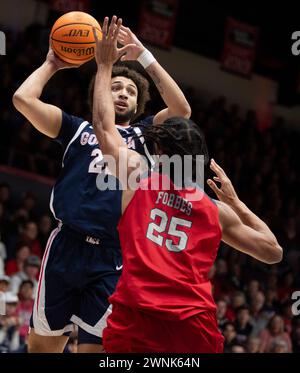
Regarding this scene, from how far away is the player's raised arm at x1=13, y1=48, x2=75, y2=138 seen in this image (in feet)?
14.8

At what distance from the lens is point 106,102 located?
12.4 ft

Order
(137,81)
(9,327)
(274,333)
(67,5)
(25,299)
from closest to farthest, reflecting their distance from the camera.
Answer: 1. (137,81)
2. (9,327)
3. (25,299)
4. (274,333)
5. (67,5)

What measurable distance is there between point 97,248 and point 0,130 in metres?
6.98

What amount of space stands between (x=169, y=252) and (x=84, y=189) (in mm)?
1094

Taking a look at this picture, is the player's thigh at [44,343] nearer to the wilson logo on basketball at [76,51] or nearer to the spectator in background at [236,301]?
the wilson logo on basketball at [76,51]

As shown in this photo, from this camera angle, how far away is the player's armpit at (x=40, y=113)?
4.49m

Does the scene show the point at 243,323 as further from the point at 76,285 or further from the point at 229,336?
the point at 76,285

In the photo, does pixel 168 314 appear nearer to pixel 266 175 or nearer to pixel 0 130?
pixel 0 130

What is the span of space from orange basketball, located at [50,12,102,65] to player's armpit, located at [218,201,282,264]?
153 cm

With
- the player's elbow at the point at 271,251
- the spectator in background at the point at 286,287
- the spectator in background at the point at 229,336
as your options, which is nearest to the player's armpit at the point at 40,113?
the player's elbow at the point at 271,251

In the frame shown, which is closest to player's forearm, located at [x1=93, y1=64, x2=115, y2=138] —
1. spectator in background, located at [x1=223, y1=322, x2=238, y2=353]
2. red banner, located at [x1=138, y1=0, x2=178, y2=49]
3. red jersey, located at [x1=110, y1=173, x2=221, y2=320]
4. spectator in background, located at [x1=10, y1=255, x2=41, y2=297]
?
red jersey, located at [x1=110, y1=173, x2=221, y2=320]

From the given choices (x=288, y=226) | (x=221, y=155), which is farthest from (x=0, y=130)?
(x=288, y=226)

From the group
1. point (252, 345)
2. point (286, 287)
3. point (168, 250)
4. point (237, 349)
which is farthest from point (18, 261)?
point (168, 250)

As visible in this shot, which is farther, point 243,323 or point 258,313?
point 258,313
